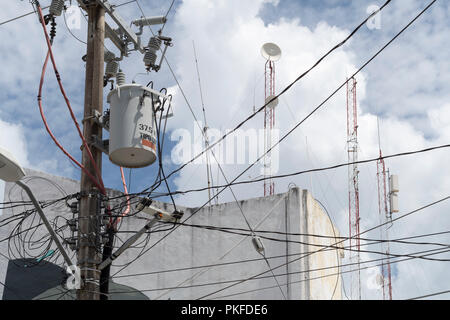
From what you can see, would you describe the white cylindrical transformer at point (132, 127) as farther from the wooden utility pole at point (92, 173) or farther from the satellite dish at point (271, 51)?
the satellite dish at point (271, 51)

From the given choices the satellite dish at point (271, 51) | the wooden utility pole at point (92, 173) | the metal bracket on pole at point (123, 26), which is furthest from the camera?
the satellite dish at point (271, 51)

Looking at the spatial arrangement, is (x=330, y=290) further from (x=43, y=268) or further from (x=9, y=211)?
(x=9, y=211)

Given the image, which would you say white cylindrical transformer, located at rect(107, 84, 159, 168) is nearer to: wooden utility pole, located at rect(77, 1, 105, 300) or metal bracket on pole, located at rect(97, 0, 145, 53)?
wooden utility pole, located at rect(77, 1, 105, 300)

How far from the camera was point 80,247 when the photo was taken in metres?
9.22

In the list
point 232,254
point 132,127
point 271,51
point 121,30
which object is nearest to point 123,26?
point 121,30

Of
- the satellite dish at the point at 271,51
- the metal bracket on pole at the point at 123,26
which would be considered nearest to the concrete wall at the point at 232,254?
the satellite dish at the point at 271,51

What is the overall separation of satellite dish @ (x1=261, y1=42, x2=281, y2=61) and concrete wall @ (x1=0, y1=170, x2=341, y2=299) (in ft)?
15.4

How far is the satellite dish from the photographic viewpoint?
1933 cm

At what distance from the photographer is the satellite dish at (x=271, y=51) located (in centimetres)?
1933

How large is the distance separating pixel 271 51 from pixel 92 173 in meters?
10.9

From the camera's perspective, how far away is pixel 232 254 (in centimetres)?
1689

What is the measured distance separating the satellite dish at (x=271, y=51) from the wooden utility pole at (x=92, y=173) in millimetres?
9299

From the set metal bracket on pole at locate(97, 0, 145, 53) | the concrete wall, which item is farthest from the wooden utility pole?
the concrete wall
